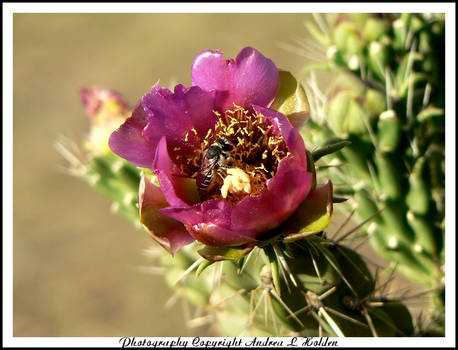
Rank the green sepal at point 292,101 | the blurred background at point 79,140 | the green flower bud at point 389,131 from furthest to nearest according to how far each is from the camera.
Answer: the blurred background at point 79,140
the green flower bud at point 389,131
the green sepal at point 292,101

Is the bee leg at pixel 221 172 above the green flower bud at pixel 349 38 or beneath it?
beneath

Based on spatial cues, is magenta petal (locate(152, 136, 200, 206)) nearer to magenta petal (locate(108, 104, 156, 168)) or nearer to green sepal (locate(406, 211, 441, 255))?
magenta petal (locate(108, 104, 156, 168))

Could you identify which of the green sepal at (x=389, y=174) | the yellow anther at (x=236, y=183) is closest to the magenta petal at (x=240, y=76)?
the yellow anther at (x=236, y=183)

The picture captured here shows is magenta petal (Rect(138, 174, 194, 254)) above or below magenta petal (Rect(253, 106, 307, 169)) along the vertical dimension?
below

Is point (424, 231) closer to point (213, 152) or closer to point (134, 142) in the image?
point (213, 152)

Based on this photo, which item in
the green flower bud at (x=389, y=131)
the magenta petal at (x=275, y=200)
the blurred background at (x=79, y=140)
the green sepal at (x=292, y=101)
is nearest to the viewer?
the magenta petal at (x=275, y=200)

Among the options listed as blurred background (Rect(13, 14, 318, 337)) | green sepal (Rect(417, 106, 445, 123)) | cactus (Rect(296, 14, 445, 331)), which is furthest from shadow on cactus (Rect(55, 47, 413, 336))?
blurred background (Rect(13, 14, 318, 337))

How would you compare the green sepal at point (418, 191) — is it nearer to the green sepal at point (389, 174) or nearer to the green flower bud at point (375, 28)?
the green sepal at point (389, 174)

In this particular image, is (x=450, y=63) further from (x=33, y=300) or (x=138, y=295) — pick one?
(x=33, y=300)
